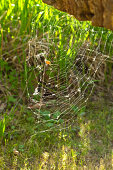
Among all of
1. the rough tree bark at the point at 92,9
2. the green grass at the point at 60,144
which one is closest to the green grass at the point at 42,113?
the green grass at the point at 60,144

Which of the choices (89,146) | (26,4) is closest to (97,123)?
(89,146)

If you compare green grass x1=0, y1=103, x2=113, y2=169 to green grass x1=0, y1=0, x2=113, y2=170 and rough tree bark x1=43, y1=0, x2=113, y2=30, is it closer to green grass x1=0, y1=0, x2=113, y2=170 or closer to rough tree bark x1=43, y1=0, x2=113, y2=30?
green grass x1=0, y1=0, x2=113, y2=170

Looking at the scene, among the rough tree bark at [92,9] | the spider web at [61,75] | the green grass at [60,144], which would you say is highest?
the rough tree bark at [92,9]

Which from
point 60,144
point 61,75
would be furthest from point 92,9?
point 61,75

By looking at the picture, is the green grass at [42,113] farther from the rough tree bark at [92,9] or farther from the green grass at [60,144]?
the rough tree bark at [92,9]

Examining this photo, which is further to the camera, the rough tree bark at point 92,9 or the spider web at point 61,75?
the spider web at point 61,75

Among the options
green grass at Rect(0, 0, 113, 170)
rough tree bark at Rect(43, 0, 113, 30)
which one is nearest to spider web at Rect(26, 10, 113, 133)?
green grass at Rect(0, 0, 113, 170)

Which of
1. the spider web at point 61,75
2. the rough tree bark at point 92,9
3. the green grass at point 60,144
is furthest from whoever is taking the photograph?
the spider web at point 61,75
